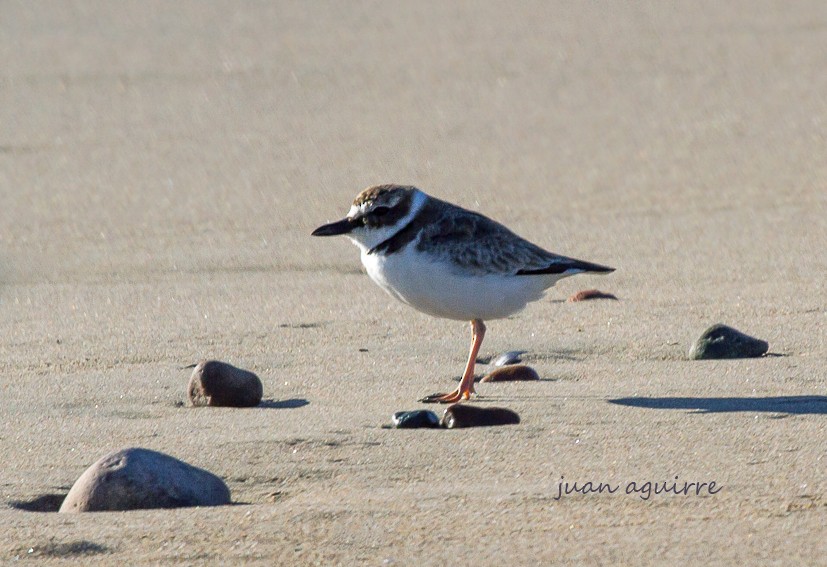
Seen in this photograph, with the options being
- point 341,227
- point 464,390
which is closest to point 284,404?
point 464,390

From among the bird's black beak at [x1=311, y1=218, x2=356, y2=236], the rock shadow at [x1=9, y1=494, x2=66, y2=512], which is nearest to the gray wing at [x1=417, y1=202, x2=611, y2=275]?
the bird's black beak at [x1=311, y1=218, x2=356, y2=236]

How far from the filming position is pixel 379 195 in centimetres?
497

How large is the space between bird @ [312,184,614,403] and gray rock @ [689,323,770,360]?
46 centimetres

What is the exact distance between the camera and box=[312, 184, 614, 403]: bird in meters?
4.86

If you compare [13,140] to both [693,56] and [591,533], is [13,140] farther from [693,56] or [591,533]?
[591,533]

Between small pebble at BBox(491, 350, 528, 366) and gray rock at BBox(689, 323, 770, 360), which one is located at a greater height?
gray rock at BBox(689, 323, 770, 360)

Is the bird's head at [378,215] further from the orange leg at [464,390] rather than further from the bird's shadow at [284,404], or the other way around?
the bird's shadow at [284,404]

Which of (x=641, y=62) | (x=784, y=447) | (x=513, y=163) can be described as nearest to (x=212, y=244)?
(x=513, y=163)

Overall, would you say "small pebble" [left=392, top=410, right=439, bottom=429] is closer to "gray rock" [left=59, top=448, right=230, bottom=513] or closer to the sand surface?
the sand surface

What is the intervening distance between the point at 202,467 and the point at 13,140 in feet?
20.8

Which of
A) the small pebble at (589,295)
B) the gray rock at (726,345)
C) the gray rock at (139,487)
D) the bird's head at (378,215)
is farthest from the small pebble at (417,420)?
the small pebble at (589,295)

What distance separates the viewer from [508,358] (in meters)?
5.26

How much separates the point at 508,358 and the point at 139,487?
2.00m

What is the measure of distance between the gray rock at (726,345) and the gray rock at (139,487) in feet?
6.86
